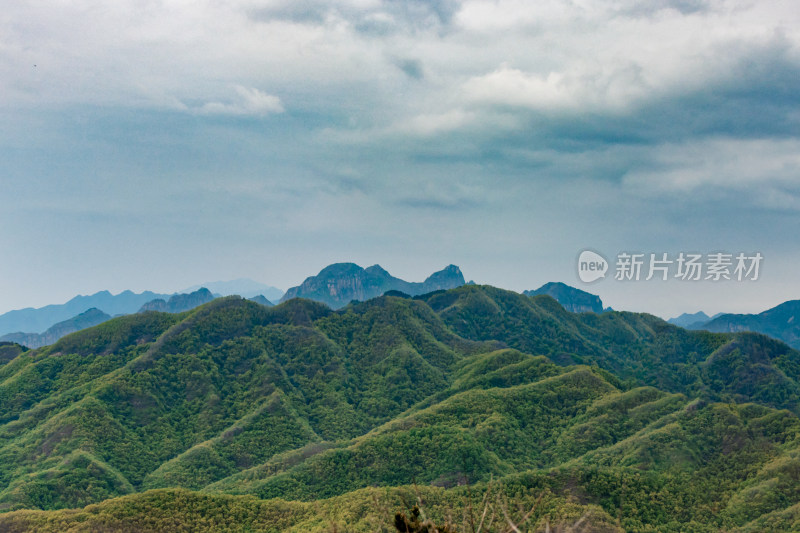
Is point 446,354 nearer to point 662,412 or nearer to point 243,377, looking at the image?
point 243,377

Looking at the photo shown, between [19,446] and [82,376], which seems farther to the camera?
[82,376]

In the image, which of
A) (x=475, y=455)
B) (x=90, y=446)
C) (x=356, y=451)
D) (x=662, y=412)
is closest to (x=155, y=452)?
(x=90, y=446)

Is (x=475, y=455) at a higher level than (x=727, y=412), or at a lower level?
lower

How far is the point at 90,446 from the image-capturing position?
115125 mm

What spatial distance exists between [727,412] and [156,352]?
128m

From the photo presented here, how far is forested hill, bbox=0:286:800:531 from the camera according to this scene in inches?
3061

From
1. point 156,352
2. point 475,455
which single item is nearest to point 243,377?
point 156,352

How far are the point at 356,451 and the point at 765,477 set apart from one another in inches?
2490

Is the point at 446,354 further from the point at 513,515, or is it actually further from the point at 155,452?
the point at 513,515

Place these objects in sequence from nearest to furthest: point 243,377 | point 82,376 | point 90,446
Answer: point 90,446 < point 82,376 < point 243,377

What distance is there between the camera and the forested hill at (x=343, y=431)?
77.8m

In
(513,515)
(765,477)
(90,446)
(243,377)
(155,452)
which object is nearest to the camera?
(513,515)

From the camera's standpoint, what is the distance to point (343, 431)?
147 meters

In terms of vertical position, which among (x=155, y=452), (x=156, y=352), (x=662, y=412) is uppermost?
(x=156, y=352)
